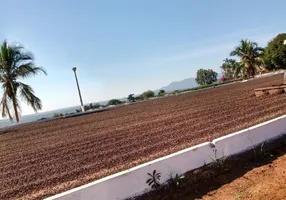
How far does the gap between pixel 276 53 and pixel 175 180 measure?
4368cm

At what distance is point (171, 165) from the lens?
4.84 metres

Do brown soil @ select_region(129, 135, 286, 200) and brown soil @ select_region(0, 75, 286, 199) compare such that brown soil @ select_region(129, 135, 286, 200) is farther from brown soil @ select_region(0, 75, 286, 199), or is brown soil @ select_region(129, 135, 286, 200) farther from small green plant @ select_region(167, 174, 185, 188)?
brown soil @ select_region(0, 75, 286, 199)

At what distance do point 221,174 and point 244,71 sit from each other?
151ft

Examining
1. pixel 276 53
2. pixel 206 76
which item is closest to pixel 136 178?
pixel 276 53

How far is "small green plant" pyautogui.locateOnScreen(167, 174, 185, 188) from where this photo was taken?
4620 millimetres

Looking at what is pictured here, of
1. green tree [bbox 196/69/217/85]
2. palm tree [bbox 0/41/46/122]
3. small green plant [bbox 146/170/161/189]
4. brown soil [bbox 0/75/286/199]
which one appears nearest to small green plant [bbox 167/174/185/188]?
small green plant [bbox 146/170/161/189]

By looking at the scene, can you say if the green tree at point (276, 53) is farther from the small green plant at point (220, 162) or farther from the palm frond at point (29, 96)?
the small green plant at point (220, 162)

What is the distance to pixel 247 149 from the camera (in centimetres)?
578

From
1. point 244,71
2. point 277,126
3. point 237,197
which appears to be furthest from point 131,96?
point 237,197

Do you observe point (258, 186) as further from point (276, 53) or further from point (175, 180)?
point (276, 53)

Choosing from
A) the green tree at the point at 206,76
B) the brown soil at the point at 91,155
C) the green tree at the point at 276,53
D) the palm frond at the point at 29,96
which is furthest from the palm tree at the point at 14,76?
the green tree at the point at 206,76

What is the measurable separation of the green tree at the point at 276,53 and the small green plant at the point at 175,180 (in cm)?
4267

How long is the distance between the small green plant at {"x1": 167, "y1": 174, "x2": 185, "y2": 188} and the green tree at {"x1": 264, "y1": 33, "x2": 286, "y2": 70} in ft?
140

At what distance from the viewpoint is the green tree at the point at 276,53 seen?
42.4m
